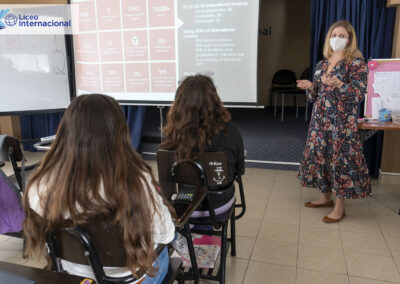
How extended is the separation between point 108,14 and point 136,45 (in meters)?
0.41

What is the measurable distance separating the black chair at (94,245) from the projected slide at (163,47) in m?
2.27

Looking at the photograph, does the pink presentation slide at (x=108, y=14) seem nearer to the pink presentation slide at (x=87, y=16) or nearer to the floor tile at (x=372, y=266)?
the pink presentation slide at (x=87, y=16)

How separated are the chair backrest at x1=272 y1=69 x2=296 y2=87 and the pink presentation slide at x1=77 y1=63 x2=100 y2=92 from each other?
339 centimetres

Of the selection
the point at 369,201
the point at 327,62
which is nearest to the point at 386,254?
the point at 369,201

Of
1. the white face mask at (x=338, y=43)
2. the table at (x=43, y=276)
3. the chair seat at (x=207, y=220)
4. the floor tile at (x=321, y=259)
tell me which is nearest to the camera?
the table at (x=43, y=276)

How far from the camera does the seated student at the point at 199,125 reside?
1.52 m

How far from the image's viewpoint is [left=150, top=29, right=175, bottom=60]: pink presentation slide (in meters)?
3.06

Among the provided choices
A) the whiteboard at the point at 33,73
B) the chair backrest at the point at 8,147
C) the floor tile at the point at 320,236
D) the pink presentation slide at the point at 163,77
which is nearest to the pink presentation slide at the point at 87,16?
the whiteboard at the point at 33,73

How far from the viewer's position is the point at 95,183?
91 centimetres

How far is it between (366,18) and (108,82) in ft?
8.53

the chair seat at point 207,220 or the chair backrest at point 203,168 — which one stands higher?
the chair backrest at point 203,168

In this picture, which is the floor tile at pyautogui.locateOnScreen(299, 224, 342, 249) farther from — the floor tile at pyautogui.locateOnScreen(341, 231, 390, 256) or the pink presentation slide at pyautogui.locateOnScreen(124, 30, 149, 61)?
the pink presentation slide at pyautogui.locateOnScreen(124, 30, 149, 61)

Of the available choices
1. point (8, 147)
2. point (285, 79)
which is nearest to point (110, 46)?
point (8, 147)

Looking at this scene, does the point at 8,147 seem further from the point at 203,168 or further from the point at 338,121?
the point at 338,121
